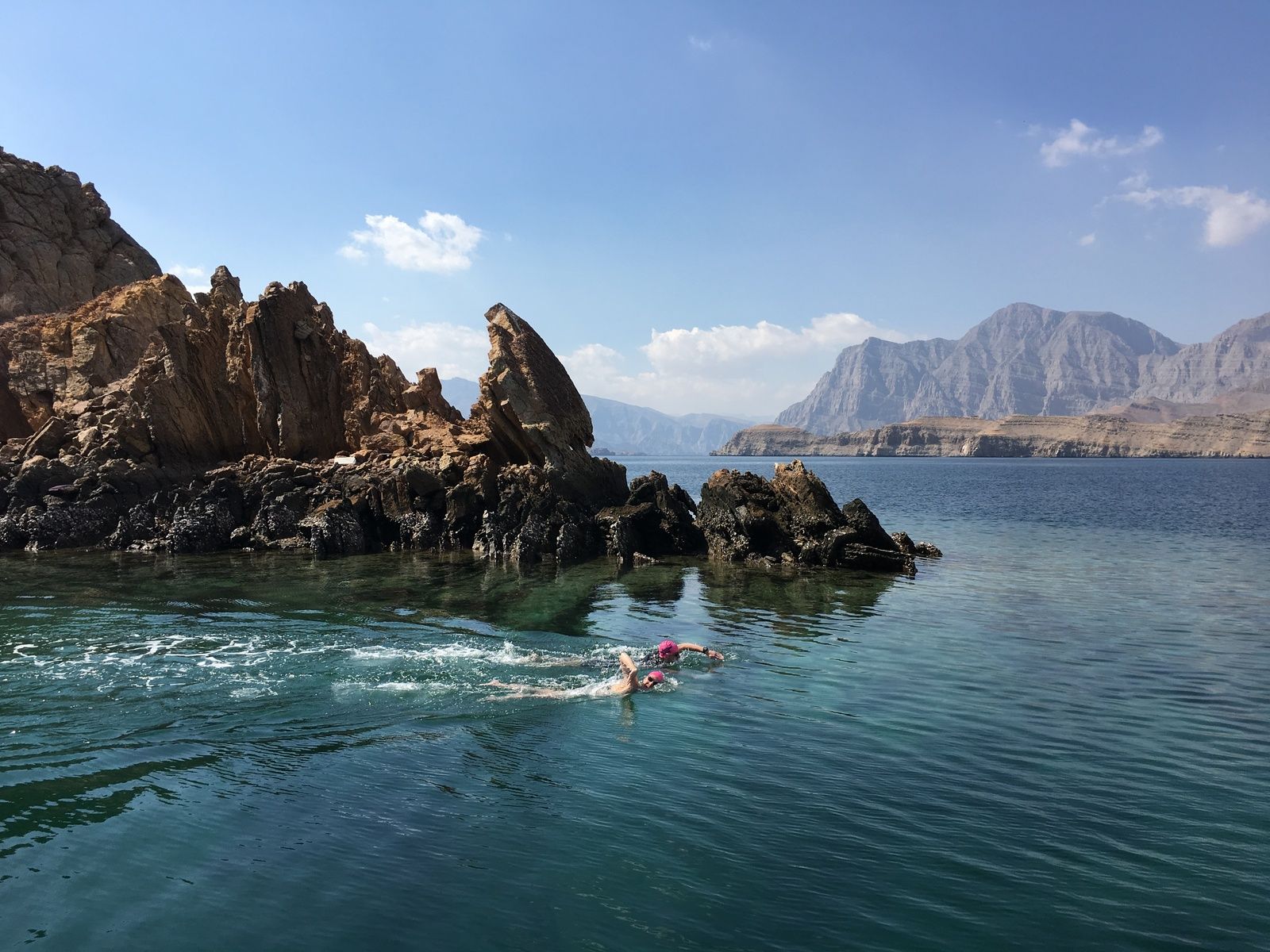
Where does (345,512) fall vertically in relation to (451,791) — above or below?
above

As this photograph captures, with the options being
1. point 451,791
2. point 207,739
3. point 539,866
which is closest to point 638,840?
point 539,866

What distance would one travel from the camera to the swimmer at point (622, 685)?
56.9 ft

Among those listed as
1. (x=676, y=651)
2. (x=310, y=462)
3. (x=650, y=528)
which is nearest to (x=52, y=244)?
(x=310, y=462)

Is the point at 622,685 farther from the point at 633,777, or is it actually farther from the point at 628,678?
the point at 633,777

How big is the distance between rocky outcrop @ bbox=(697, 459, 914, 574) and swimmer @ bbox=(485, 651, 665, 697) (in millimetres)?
18894

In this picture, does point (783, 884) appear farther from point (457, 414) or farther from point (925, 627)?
point (457, 414)

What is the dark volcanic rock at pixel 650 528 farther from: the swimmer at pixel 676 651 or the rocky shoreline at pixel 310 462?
the swimmer at pixel 676 651

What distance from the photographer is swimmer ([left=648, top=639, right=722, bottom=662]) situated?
19.5 metres

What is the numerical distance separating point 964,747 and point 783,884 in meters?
6.02

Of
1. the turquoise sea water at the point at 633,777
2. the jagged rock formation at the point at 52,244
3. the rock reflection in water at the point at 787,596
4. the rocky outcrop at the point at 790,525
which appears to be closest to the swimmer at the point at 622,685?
the turquoise sea water at the point at 633,777

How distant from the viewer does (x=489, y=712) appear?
16.0 meters

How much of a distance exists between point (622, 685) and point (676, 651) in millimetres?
2509

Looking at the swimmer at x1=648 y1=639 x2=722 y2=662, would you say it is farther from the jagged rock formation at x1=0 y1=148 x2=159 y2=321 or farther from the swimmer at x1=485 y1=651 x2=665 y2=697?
the jagged rock formation at x1=0 y1=148 x2=159 y2=321

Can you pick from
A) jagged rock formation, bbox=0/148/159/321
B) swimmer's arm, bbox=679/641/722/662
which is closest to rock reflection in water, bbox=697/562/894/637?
swimmer's arm, bbox=679/641/722/662
